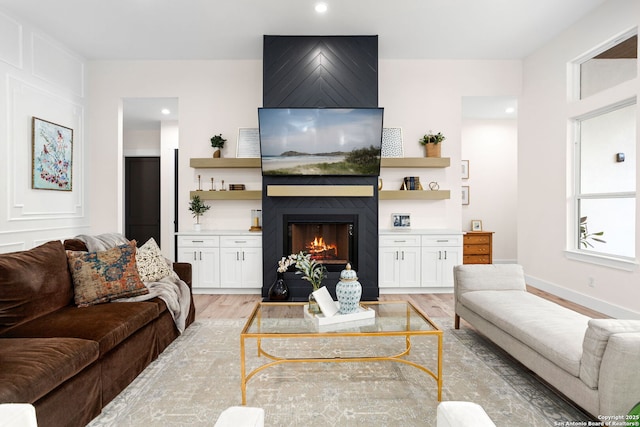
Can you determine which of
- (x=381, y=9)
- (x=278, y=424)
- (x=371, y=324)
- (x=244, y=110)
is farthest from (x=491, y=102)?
(x=278, y=424)

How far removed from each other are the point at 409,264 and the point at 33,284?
12.5ft

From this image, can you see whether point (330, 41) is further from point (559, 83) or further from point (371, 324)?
point (371, 324)

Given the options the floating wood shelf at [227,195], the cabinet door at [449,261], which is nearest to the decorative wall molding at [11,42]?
the floating wood shelf at [227,195]

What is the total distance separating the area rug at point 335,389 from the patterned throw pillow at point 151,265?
2.03 ft

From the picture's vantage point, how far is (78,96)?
4941 millimetres

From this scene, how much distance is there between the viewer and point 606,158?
3838 millimetres

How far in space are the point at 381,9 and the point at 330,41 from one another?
0.81 meters

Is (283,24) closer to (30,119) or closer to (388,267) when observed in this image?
(30,119)

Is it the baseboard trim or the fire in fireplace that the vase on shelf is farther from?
the baseboard trim

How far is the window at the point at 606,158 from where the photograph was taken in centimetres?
350

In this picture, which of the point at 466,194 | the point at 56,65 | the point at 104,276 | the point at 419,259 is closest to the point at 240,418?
the point at 104,276

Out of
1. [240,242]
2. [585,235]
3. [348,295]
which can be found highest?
[585,235]

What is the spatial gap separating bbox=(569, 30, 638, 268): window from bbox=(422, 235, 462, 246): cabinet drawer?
1.24m

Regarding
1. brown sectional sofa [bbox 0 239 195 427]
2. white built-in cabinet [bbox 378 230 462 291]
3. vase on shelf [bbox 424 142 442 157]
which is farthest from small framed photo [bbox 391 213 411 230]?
brown sectional sofa [bbox 0 239 195 427]
